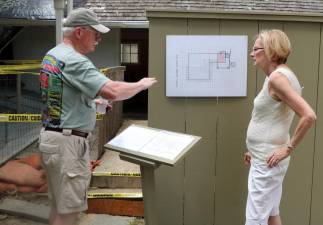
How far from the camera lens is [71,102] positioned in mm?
3105

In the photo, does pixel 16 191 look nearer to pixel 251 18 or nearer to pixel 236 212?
pixel 236 212

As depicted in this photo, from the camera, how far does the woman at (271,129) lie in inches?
122

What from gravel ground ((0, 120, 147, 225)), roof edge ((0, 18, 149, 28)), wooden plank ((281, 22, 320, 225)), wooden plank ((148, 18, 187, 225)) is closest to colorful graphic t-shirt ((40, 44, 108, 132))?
wooden plank ((148, 18, 187, 225))

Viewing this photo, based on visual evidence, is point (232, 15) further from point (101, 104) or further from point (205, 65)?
point (101, 104)

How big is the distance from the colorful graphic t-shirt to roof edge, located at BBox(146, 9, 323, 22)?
111 cm

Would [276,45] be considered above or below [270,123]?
above

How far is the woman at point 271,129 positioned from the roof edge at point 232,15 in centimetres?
85

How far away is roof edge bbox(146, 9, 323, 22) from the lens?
13.1ft

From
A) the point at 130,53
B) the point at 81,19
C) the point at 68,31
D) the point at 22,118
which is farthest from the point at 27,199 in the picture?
the point at 130,53

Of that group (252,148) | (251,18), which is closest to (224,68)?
(251,18)

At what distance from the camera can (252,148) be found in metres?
3.32

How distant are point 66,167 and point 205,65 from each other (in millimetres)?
1542

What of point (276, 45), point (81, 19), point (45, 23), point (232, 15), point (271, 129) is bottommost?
point (271, 129)

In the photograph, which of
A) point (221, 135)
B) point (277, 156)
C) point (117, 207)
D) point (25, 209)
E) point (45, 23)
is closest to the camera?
point (277, 156)
